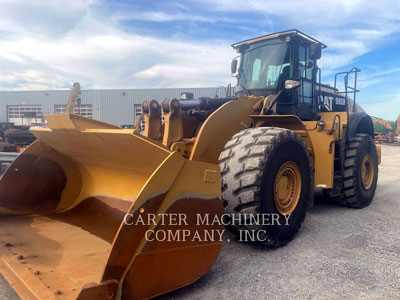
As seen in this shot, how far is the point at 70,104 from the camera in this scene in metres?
5.90

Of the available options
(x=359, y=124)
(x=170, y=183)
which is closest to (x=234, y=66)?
(x=359, y=124)

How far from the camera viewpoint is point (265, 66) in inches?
207

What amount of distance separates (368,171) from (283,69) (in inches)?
109

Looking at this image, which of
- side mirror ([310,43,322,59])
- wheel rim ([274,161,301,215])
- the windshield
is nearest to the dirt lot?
wheel rim ([274,161,301,215])

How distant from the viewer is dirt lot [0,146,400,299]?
2.76 meters

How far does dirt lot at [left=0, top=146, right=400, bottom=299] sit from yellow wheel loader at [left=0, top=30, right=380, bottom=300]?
21 cm

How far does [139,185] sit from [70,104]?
3.05m

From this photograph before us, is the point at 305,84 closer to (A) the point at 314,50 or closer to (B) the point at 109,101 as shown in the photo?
(A) the point at 314,50

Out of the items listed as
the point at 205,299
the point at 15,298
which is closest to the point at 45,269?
the point at 15,298

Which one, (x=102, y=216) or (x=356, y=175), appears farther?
(x=356, y=175)

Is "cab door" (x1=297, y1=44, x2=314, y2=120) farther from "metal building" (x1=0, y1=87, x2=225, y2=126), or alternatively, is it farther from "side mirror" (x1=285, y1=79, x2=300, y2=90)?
"metal building" (x1=0, y1=87, x2=225, y2=126)

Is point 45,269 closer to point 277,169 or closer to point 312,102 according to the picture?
point 277,169

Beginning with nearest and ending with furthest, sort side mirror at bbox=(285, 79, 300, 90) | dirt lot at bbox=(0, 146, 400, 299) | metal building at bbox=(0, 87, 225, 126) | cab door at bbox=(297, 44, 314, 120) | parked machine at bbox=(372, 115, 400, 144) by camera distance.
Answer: dirt lot at bbox=(0, 146, 400, 299) < side mirror at bbox=(285, 79, 300, 90) < cab door at bbox=(297, 44, 314, 120) < parked machine at bbox=(372, 115, 400, 144) < metal building at bbox=(0, 87, 225, 126)

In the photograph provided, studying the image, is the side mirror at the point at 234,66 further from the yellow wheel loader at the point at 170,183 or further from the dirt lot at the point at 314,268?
the dirt lot at the point at 314,268
